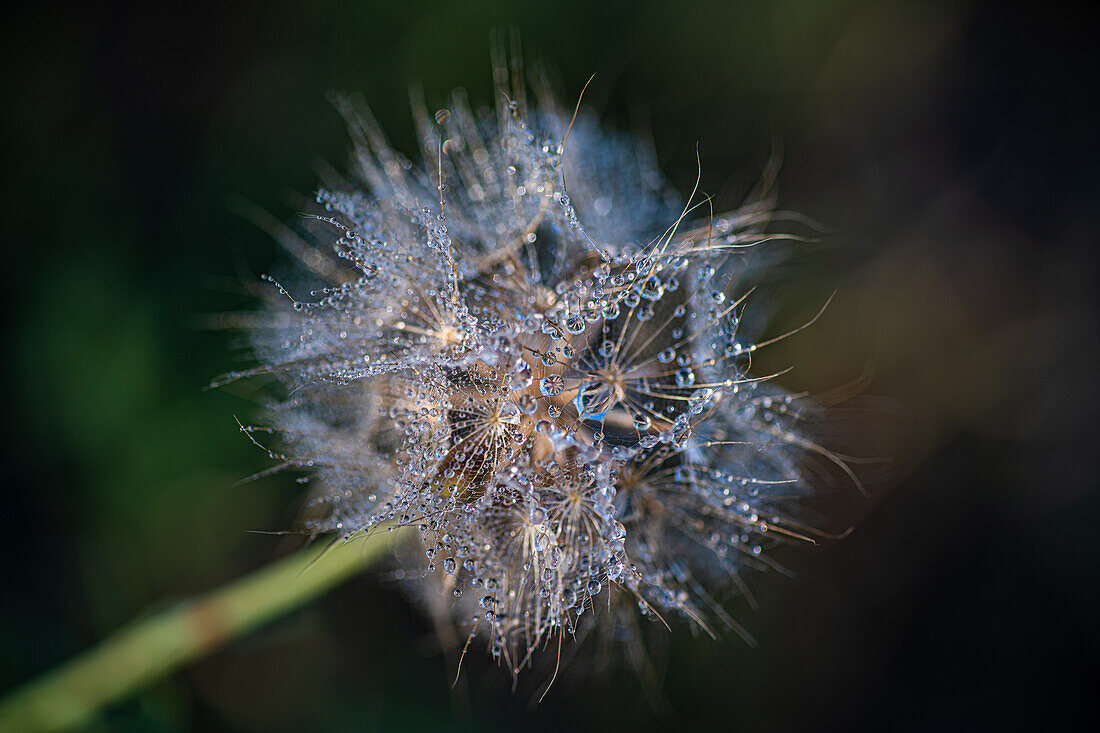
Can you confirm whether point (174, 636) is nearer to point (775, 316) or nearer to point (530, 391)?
point (530, 391)

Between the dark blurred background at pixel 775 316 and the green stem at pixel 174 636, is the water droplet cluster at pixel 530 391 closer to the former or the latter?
the green stem at pixel 174 636

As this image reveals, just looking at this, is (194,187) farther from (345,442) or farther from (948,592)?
(948,592)

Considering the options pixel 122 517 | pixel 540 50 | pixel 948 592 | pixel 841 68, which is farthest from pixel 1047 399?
pixel 122 517

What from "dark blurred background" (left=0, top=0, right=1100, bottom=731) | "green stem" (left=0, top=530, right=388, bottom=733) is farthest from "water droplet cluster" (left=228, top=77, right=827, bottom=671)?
"dark blurred background" (left=0, top=0, right=1100, bottom=731)

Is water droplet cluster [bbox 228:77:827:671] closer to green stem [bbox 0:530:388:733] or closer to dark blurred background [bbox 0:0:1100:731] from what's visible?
green stem [bbox 0:530:388:733]

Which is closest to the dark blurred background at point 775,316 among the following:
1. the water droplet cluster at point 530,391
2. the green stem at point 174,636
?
the green stem at point 174,636

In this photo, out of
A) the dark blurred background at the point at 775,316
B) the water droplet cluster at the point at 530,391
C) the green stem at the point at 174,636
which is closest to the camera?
the water droplet cluster at the point at 530,391
